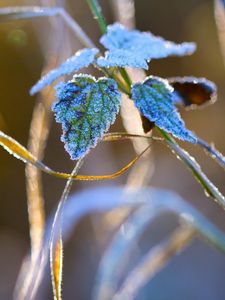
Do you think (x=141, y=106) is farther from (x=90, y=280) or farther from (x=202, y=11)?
(x=202, y=11)

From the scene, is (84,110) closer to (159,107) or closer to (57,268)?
(159,107)

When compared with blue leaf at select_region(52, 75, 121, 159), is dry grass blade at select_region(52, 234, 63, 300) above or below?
below

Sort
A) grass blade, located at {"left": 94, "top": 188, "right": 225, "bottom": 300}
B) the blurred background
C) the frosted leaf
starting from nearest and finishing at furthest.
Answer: the frosted leaf, grass blade, located at {"left": 94, "top": 188, "right": 225, "bottom": 300}, the blurred background

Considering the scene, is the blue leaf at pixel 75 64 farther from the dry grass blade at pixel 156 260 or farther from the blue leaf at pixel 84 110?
the dry grass blade at pixel 156 260

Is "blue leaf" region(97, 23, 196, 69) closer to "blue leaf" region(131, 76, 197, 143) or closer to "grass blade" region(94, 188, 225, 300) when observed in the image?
"blue leaf" region(131, 76, 197, 143)

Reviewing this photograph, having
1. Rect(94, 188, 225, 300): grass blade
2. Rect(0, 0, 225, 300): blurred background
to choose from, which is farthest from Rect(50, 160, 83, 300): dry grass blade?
Rect(0, 0, 225, 300): blurred background

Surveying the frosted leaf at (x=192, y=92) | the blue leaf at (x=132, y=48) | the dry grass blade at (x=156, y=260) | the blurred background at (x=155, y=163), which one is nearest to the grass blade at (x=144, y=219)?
the dry grass blade at (x=156, y=260)
